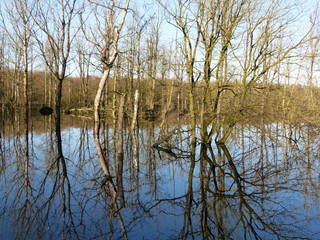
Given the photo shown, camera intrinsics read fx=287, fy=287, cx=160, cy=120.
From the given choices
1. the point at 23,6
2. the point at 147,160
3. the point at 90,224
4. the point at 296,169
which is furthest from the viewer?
the point at 23,6

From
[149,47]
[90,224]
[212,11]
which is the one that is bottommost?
[90,224]

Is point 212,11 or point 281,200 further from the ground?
point 212,11

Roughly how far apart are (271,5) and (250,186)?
653 centimetres

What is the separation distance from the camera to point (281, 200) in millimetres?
4516

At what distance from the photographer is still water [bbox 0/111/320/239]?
340cm

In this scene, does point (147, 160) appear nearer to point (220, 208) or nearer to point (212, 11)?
point (220, 208)

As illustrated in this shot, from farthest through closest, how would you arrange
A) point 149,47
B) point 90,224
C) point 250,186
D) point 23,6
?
point 149,47, point 23,6, point 250,186, point 90,224

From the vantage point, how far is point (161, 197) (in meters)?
4.60

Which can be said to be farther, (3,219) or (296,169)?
(296,169)

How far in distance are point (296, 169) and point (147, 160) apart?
3555 millimetres

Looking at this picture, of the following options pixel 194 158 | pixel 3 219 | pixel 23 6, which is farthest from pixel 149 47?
pixel 3 219

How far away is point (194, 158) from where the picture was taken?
24.9 ft

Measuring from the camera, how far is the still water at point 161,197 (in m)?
3.40

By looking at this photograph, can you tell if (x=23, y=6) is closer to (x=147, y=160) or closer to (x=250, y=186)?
(x=147, y=160)
